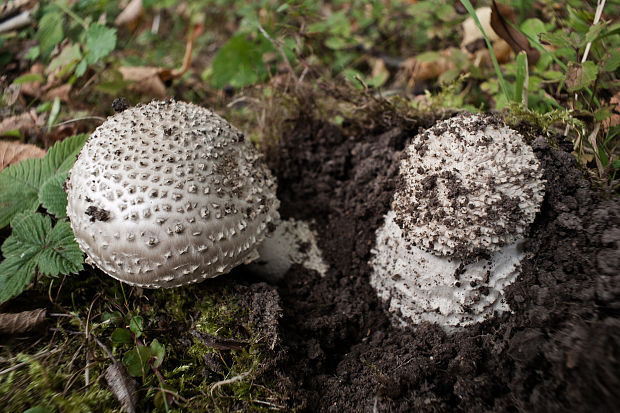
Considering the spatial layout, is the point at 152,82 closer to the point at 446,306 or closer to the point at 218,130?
the point at 218,130

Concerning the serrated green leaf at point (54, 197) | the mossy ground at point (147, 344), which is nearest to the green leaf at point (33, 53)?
the serrated green leaf at point (54, 197)

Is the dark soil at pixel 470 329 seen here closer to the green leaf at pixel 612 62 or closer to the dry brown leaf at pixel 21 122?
the green leaf at pixel 612 62

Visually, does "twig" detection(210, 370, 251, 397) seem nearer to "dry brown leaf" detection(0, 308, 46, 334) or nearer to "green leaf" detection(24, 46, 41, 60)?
"dry brown leaf" detection(0, 308, 46, 334)

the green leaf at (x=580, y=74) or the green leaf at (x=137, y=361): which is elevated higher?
the green leaf at (x=580, y=74)

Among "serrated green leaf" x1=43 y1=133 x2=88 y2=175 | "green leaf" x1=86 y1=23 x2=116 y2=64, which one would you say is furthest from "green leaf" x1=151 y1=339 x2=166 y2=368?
"green leaf" x1=86 y1=23 x2=116 y2=64

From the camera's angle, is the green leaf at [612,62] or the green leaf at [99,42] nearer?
the green leaf at [612,62]

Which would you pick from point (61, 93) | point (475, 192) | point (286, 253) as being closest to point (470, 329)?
point (475, 192)

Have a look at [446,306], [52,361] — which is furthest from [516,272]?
[52,361]

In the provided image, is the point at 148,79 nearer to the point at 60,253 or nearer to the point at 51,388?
the point at 60,253
